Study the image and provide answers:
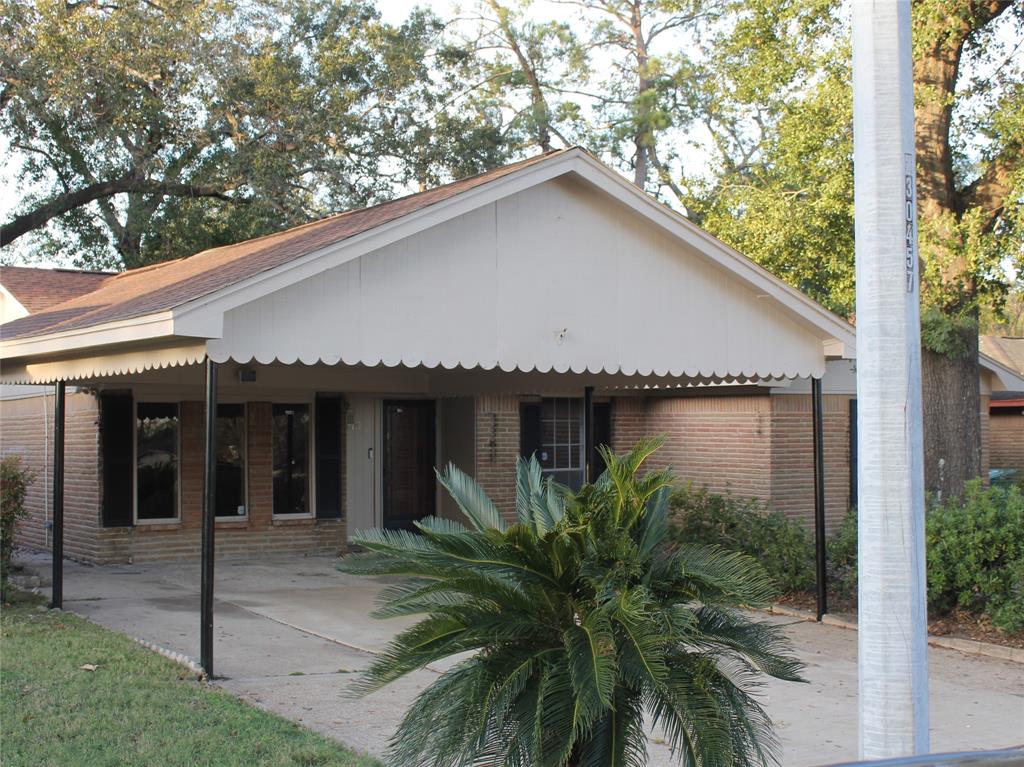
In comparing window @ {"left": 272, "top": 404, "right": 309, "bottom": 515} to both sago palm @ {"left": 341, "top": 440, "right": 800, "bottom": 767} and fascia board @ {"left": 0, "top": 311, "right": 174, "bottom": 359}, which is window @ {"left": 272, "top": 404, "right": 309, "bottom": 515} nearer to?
fascia board @ {"left": 0, "top": 311, "right": 174, "bottom": 359}

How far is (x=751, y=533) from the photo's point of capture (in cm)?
1244

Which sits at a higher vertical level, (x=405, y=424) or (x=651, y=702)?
(x=405, y=424)

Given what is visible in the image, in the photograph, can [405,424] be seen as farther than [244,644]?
Yes

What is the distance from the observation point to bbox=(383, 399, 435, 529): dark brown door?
55.0ft

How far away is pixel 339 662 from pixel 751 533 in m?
5.39

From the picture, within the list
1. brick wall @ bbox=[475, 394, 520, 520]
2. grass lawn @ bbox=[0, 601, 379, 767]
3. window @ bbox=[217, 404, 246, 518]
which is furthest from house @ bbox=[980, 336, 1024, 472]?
grass lawn @ bbox=[0, 601, 379, 767]

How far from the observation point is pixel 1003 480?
21.1m

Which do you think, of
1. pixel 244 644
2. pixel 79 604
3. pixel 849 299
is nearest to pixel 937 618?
pixel 244 644

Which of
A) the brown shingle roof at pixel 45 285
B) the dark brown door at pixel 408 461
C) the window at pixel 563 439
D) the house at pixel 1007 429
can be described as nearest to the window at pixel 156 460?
the brown shingle roof at pixel 45 285

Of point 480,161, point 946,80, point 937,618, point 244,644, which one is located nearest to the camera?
point 244,644

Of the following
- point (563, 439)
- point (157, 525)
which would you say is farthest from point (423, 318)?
point (563, 439)

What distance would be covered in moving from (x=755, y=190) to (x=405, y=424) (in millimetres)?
6259

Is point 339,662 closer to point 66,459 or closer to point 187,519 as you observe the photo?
point 187,519

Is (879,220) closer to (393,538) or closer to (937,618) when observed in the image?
(393,538)
